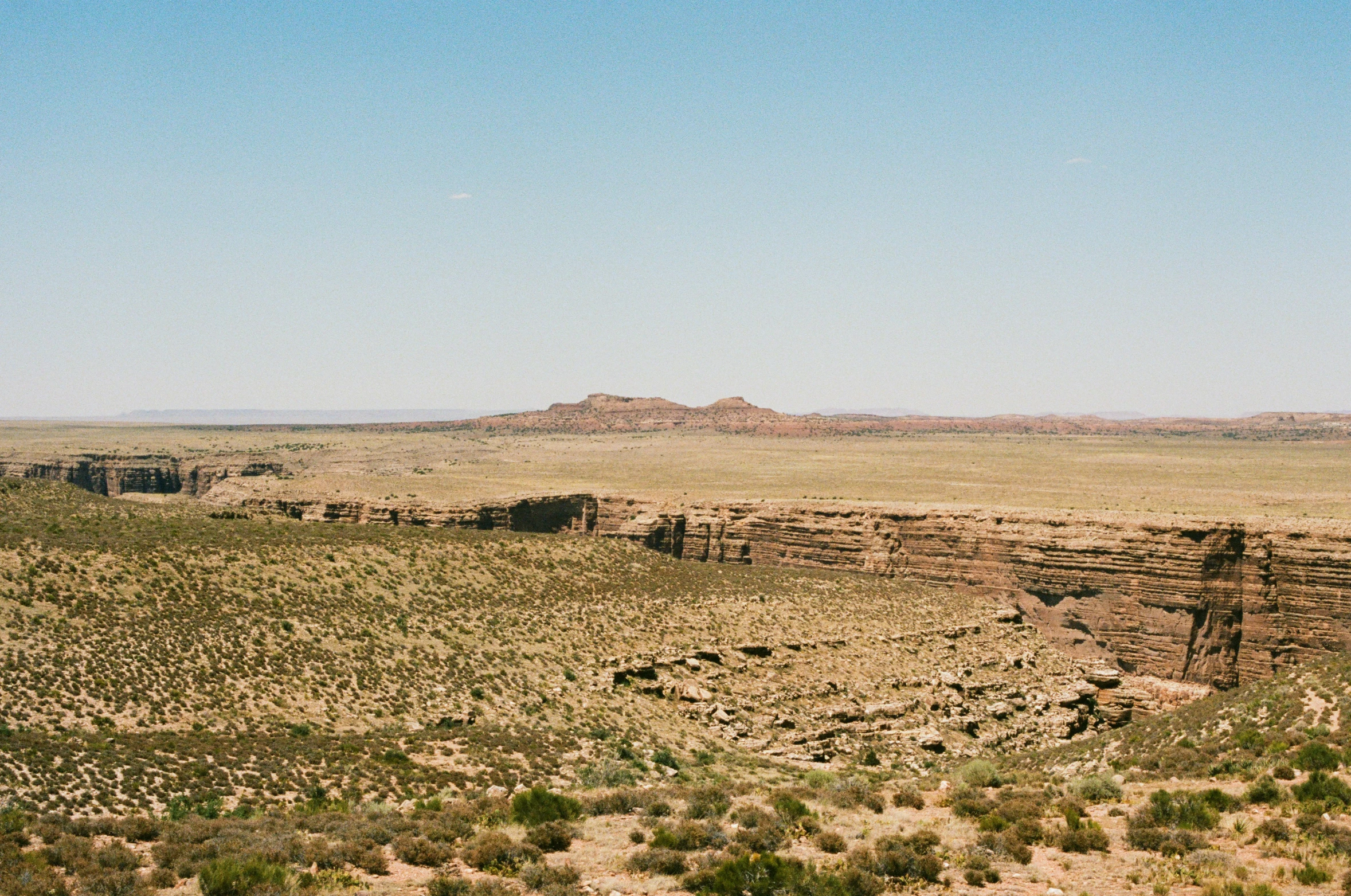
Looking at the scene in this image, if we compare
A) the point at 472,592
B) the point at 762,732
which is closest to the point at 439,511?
the point at 472,592

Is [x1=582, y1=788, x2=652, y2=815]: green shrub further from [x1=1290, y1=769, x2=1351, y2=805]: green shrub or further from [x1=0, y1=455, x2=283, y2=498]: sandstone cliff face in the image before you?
[x1=0, y1=455, x2=283, y2=498]: sandstone cliff face

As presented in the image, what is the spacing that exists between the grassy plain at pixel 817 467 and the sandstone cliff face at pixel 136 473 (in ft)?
17.9

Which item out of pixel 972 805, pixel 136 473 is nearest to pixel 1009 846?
pixel 972 805

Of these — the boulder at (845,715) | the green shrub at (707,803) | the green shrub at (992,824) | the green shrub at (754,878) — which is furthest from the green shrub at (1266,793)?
the boulder at (845,715)

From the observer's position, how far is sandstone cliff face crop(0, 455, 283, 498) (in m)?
83.5

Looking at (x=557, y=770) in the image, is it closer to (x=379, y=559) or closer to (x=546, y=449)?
(x=379, y=559)

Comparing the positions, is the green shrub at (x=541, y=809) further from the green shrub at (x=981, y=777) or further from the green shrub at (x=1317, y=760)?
the green shrub at (x=1317, y=760)

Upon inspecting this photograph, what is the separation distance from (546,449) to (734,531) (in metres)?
76.6

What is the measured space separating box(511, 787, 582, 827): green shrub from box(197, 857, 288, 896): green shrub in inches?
168

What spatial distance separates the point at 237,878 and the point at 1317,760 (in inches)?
728

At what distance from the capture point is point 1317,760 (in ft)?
58.4

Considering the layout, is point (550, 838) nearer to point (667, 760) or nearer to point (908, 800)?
point (908, 800)

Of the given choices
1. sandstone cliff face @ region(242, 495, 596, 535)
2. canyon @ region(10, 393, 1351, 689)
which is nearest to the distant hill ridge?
canyon @ region(10, 393, 1351, 689)

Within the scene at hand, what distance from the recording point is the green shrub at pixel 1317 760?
17.6m
